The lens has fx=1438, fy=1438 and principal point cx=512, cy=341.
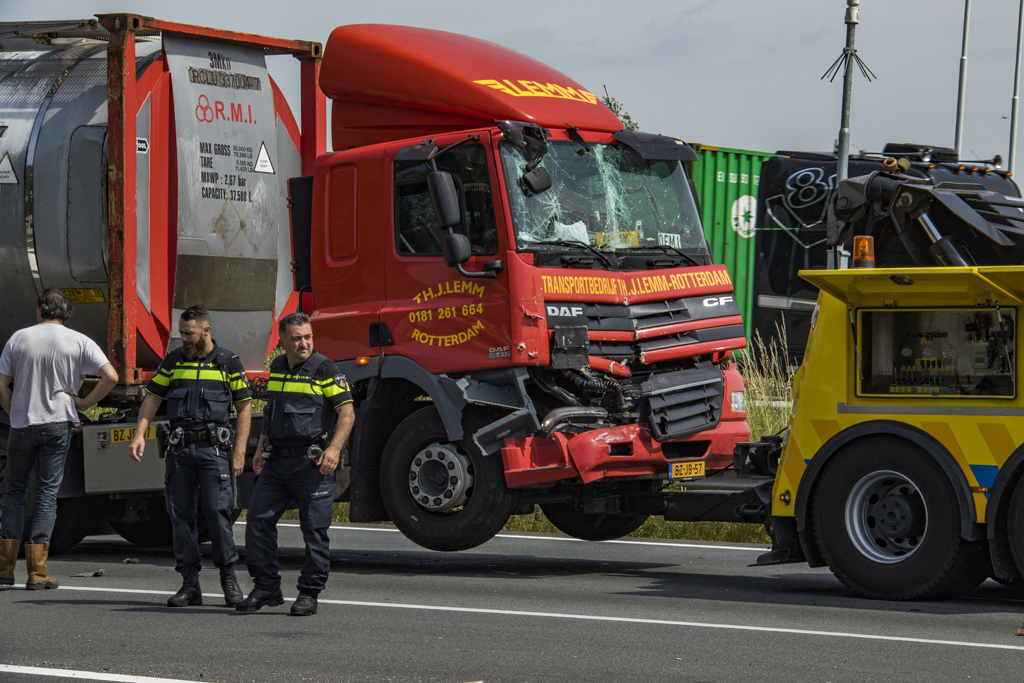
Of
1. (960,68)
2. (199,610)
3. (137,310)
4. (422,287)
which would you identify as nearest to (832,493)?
(422,287)

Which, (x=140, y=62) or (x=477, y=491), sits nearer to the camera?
(x=477, y=491)

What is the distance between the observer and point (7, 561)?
30.1 ft

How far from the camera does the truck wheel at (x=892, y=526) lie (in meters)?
8.32

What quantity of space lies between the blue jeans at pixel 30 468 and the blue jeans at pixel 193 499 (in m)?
1.21

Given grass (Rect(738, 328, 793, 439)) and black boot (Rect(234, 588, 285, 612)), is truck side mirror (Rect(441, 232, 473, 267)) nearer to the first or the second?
black boot (Rect(234, 588, 285, 612))

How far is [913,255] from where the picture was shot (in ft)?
29.6

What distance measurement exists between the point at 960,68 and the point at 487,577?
24723 millimetres

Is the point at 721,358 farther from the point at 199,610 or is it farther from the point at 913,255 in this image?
the point at 199,610

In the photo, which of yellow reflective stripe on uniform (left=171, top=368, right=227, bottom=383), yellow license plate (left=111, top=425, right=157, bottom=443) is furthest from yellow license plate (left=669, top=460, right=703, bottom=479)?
yellow license plate (left=111, top=425, right=157, bottom=443)

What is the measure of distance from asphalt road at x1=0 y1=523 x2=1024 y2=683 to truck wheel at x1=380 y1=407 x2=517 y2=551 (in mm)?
363

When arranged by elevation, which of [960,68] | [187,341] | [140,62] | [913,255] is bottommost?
[187,341]

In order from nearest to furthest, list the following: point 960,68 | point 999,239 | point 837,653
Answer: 1. point 837,653
2. point 999,239
3. point 960,68

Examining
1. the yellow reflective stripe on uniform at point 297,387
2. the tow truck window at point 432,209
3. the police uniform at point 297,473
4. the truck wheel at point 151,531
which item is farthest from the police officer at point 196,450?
the truck wheel at point 151,531

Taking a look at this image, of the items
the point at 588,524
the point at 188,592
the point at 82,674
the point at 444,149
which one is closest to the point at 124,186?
the point at 444,149
